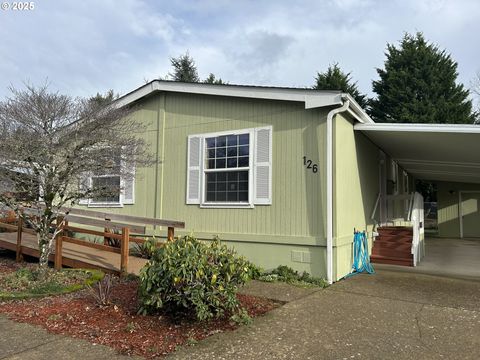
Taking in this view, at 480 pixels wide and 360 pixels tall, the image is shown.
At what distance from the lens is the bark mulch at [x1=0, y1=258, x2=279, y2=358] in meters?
3.89

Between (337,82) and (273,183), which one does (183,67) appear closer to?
(337,82)

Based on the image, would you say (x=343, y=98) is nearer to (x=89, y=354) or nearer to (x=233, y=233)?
(x=233, y=233)

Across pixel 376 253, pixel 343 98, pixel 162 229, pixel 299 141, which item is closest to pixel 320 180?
pixel 299 141

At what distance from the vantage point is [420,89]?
85.6 feet

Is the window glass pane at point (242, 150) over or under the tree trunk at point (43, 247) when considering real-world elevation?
over

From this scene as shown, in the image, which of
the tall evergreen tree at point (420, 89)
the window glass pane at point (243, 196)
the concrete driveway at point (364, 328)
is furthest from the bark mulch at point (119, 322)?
the tall evergreen tree at point (420, 89)

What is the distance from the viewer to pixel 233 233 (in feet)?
25.1

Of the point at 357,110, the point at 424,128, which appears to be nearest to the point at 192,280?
the point at 357,110

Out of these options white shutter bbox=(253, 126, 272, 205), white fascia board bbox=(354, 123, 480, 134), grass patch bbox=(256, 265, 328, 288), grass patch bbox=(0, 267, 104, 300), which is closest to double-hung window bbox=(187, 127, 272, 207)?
white shutter bbox=(253, 126, 272, 205)

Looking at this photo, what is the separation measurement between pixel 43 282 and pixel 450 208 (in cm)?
1676

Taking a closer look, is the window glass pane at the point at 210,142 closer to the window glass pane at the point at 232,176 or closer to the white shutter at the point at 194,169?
the white shutter at the point at 194,169

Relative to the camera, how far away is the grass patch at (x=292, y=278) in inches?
253

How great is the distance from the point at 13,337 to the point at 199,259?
204 centimetres

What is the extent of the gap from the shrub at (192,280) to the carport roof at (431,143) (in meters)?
4.42
